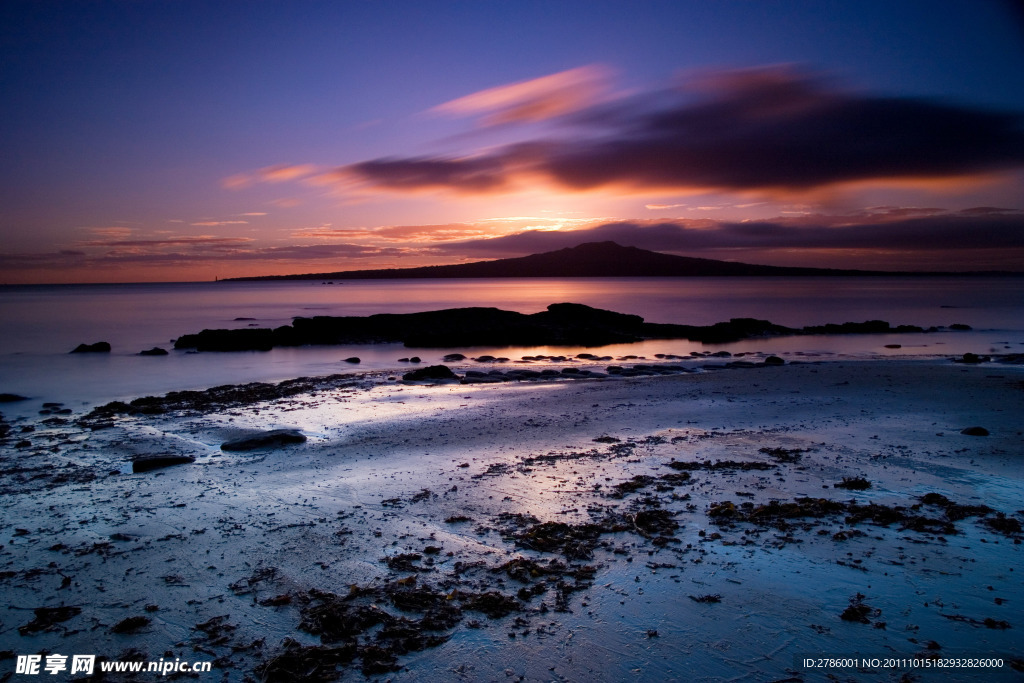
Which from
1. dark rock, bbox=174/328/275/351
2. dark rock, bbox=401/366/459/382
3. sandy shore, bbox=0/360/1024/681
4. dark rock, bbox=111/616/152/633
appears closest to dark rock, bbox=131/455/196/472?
sandy shore, bbox=0/360/1024/681

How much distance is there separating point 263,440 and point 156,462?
5.88 ft

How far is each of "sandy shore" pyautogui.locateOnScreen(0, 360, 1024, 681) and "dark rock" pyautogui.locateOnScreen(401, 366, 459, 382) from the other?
7.52m

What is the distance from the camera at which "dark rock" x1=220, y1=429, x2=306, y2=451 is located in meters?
10.8

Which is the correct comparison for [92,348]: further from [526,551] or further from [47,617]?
[526,551]

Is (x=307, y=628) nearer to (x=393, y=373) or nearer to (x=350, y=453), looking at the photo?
(x=350, y=453)

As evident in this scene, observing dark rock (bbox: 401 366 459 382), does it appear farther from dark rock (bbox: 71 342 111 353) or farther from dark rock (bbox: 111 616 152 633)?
dark rock (bbox: 71 342 111 353)

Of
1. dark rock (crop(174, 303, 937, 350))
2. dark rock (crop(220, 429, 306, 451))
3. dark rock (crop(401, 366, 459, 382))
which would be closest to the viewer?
dark rock (crop(220, 429, 306, 451))

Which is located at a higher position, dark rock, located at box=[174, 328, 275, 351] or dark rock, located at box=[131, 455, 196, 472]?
dark rock, located at box=[131, 455, 196, 472]

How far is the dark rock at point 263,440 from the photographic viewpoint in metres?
10.8

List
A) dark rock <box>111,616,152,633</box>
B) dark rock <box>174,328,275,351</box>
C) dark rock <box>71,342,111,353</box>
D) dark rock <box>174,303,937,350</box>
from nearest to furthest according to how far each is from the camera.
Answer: dark rock <box>111,616,152,633</box> → dark rock <box>71,342,111,353</box> → dark rock <box>174,328,275,351</box> → dark rock <box>174,303,937,350</box>

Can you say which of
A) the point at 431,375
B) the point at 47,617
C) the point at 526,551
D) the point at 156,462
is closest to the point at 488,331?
the point at 431,375

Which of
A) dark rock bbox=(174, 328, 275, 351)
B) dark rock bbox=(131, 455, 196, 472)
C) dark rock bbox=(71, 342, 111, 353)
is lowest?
dark rock bbox=(71, 342, 111, 353)

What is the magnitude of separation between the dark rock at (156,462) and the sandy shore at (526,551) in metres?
0.17

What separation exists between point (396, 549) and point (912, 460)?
8.56 meters
